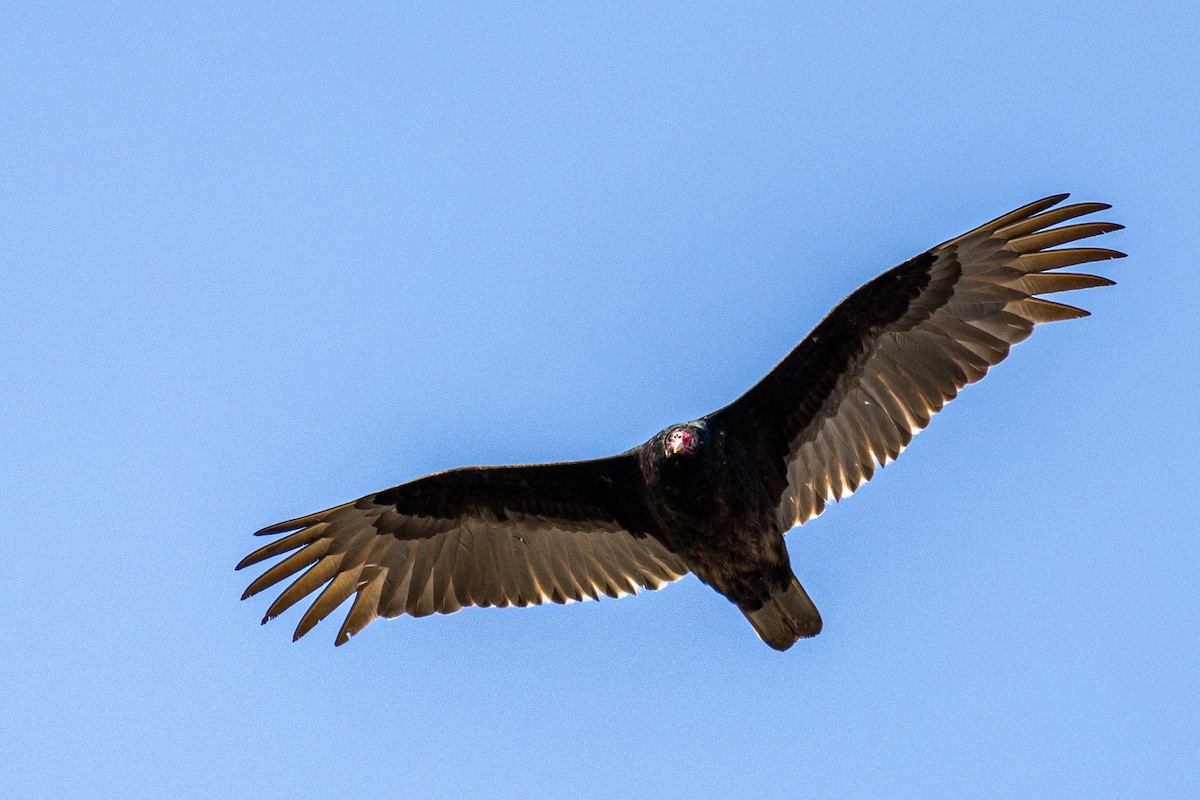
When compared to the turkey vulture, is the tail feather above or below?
below

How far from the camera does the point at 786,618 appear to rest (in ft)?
37.6

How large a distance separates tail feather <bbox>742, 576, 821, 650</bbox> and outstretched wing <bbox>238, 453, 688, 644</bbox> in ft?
2.68

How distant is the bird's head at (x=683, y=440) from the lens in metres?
10.7

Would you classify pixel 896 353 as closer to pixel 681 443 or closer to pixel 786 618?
pixel 681 443

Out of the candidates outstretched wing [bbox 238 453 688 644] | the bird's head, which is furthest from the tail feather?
the bird's head

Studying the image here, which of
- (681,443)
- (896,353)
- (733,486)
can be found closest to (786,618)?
(733,486)

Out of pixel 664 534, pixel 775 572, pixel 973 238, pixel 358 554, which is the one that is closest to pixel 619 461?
pixel 664 534

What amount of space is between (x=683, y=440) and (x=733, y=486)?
0.50m

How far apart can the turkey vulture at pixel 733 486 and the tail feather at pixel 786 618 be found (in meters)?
0.01

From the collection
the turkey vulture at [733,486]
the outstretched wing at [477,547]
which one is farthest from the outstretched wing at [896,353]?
the outstretched wing at [477,547]

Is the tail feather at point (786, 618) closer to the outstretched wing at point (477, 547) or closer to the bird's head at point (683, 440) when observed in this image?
the outstretched wing at point (477, 547)

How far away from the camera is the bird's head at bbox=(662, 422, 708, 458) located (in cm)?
1066

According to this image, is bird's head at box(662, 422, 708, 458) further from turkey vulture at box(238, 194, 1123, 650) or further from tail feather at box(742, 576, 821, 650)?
→ tail feather at box(742, 576, 821, 650)

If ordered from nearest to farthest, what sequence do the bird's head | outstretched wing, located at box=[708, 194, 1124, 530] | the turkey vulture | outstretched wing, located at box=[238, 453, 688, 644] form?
the bird's head < the turkey vulture < outstretched wing, located at box=[708, 194, 1124, 530] < outstretched wing, located at box=[238, 453, 688, 644]
